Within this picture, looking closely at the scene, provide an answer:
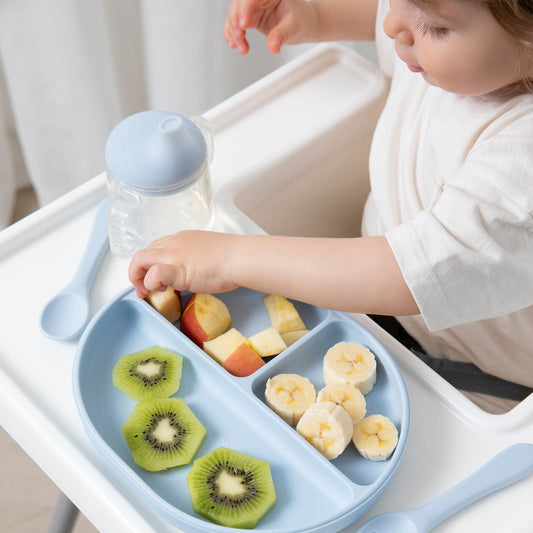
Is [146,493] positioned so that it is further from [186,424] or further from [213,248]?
[213,248]

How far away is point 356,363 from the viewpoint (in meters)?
0.66

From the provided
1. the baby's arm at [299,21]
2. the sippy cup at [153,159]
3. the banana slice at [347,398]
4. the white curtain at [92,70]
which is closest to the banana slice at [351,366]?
the banana slice at [347,398]

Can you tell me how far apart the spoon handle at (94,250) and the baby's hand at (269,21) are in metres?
0.28

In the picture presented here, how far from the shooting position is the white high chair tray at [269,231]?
0.61 m

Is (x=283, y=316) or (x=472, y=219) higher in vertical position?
(x=472, y=219)

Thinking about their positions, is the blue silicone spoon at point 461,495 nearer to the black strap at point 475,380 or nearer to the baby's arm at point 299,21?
the black strap at point 475,380

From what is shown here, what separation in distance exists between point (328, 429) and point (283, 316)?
5.4 inches

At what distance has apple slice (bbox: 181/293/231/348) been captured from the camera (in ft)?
2.27

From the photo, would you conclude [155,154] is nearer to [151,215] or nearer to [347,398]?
[151,215]

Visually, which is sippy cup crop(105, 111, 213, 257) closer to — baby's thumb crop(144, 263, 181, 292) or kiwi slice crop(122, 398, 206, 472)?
baby's thumb crop(144, 263, 181, 292)

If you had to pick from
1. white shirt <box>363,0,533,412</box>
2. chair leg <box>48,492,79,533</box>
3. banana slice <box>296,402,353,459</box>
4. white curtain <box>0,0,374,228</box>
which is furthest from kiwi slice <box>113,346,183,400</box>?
white curtain <box>0,0,374,228</box>

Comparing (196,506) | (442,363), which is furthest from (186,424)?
(442,363)

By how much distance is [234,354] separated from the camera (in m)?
0.67

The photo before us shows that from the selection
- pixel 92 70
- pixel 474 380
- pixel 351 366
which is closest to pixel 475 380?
pixel 474 380
